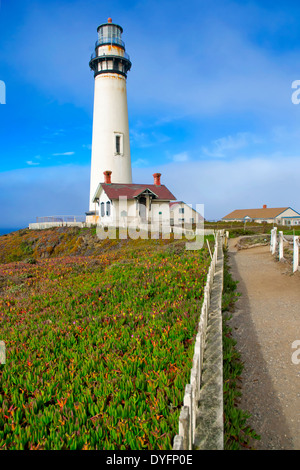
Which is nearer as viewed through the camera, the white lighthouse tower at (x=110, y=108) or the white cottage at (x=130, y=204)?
the white cottage at (x=130, y=204)

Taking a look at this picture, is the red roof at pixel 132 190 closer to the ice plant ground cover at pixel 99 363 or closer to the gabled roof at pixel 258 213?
the ice plant ground cover at pixel 99 363

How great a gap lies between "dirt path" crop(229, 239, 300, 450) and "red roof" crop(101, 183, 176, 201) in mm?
22928

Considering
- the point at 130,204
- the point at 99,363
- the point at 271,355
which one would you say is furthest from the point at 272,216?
the point at 99,363

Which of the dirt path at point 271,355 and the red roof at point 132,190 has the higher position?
the red roof at point 132,190

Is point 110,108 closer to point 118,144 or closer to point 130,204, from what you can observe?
point 118,144

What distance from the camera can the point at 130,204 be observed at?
32.6 metres

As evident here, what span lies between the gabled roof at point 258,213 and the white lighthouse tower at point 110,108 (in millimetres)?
41577

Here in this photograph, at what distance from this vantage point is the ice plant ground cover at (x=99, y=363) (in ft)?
10.7

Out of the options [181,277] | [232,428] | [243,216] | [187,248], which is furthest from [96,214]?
[243,216]

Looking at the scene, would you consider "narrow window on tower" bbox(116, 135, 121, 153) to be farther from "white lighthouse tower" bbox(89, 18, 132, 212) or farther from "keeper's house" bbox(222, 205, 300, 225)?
"keeper's house" bbox(222, 205, 300, 225)

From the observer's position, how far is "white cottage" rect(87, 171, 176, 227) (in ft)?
104

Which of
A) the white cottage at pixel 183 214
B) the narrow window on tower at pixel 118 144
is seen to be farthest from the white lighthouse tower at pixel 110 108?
the white cottage at pixel 183 214

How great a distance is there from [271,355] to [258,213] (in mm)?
67454

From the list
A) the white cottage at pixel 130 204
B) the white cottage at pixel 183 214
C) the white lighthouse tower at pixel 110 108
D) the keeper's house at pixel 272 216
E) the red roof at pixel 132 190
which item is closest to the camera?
the white cottage at pixel 130 204
